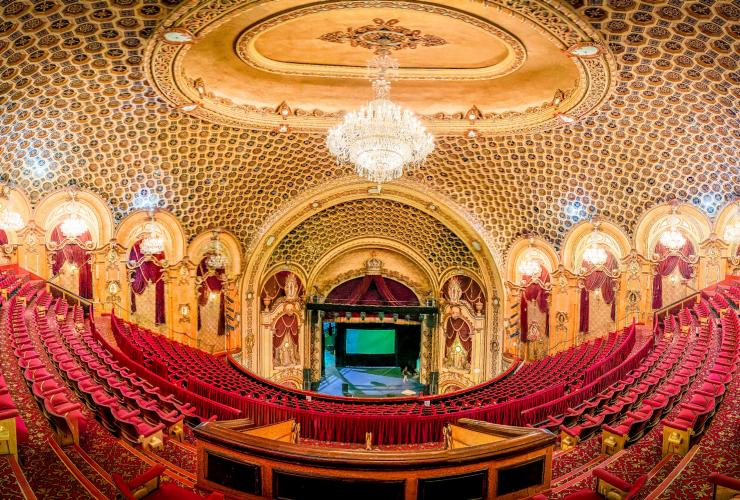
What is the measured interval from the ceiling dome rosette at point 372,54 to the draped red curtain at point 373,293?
31.0ft

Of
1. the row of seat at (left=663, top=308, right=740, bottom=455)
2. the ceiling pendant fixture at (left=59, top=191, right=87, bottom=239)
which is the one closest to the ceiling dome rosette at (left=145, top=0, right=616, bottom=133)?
the ceiling pendant fixture at (left=59, top=191, right=87, bottom=239)

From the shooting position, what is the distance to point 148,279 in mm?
17469

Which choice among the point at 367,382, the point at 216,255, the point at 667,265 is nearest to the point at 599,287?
the point at 667,265

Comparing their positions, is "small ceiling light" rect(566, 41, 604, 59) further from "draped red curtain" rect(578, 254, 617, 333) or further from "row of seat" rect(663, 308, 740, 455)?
"draped red curtain" rect(578, 254, 617, 333)

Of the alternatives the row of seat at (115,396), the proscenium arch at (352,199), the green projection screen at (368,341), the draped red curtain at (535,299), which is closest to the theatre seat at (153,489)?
the row of seat at (115,396)

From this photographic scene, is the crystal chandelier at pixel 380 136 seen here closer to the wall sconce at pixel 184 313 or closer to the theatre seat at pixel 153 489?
the theatre seat at pixel 153 489

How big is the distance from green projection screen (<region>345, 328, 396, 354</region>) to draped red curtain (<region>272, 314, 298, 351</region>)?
3.59 m

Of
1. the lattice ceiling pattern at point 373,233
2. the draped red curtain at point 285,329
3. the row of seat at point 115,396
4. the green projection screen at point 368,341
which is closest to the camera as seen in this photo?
the row of seat at point 115,396

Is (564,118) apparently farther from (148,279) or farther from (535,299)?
(148,279)

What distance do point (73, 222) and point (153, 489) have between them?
12.1 m

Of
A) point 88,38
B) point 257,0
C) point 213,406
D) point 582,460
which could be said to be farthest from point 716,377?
point 88,38

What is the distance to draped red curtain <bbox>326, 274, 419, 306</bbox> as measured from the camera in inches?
907

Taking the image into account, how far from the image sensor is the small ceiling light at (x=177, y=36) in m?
8.69

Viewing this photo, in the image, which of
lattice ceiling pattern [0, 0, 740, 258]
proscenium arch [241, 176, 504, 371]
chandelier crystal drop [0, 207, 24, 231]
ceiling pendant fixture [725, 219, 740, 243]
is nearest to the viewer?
lattice ceiling pattern [0, 0, 740, 258]
